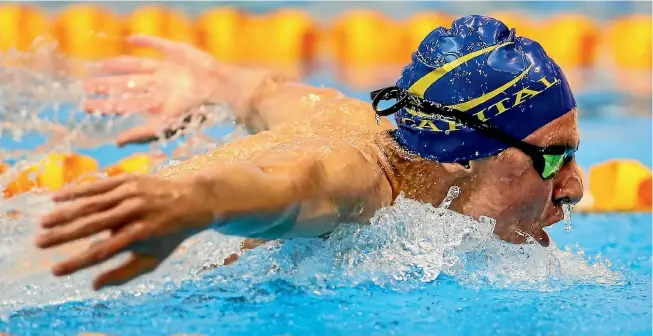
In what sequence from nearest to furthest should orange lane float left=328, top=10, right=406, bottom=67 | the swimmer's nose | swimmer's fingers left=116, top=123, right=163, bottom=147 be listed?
the swimmer's nose < swimmer's fingers left=116, top=123, right=163, bottom=147 < orange lane float left=328, top=10, right=406, bottom=67

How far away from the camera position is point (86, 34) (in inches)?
197

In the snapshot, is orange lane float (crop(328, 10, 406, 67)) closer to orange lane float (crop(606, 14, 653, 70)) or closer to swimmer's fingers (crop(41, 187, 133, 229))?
orange lane float (crop(606, 14, 653, 70))

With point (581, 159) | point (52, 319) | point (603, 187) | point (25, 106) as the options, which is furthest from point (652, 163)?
point (52, 319)

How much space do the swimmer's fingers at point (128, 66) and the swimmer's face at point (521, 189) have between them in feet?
3.85

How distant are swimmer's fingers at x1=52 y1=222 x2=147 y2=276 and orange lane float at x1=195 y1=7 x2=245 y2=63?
13.0 feet

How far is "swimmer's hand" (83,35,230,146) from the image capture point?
2.47 metres

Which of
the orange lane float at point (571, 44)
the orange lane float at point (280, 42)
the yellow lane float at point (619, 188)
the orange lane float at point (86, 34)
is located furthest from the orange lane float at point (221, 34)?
the yellow lane float at point (619, 188)

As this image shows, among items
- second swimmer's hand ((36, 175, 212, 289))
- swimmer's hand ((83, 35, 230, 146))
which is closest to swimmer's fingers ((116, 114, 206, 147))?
swimmer's hand ((83, 35, 230, 146))

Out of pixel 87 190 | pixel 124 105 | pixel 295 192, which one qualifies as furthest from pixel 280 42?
pixel 87 190

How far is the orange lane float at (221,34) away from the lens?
16.7ft

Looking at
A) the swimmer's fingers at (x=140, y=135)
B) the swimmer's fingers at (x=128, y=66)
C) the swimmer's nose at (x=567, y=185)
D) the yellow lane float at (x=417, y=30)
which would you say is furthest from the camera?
the yellow lane float at (x=417, y=30)

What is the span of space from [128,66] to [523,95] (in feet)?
4.33

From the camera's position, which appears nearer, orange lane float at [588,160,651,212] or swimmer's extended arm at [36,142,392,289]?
swimmer's extended arm at [36,142,392,289]

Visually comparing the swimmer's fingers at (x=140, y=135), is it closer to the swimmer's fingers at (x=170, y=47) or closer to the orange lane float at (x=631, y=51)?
the swimmer's fingers at (x=170, y=47)
